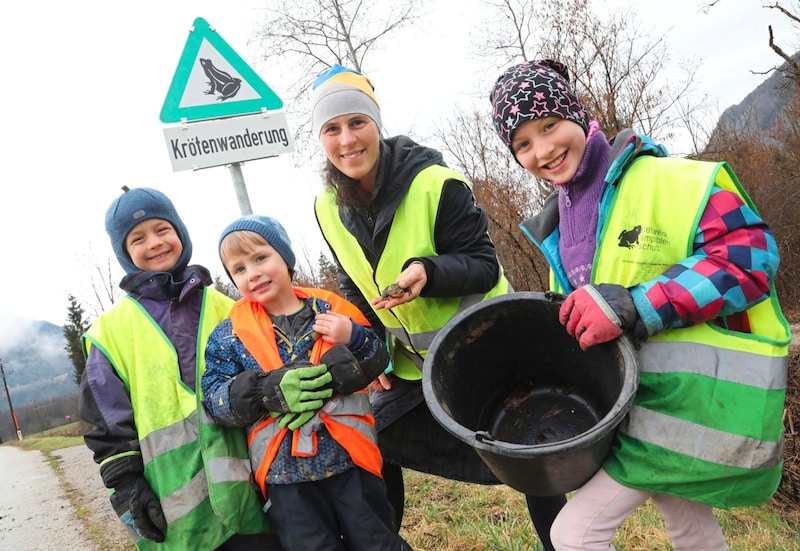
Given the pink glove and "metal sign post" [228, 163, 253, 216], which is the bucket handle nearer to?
the pink glove

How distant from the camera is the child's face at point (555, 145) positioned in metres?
1.85

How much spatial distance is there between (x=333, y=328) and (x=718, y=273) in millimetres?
1224

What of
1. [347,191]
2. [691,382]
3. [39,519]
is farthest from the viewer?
[39,519]

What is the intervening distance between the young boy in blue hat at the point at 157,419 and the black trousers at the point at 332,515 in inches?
5.6

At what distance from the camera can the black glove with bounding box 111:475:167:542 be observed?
1.87 metres

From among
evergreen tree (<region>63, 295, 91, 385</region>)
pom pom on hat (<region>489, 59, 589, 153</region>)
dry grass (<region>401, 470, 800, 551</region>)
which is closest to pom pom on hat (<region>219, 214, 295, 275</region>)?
pom pom on hat (<region>489, 59, 589, 153</region>)

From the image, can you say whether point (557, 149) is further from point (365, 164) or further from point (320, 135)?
point (320, 135)

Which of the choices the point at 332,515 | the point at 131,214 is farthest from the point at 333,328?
the point at 131,214

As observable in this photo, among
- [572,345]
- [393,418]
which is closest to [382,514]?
[393,418]

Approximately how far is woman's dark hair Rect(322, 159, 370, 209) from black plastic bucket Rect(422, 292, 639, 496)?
28.4 inches

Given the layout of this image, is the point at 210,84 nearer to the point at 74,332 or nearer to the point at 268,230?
the point at 268,230

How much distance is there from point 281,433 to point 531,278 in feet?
34.9

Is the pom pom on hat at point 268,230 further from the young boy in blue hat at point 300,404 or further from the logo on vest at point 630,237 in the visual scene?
the logo on vest at point 630,237

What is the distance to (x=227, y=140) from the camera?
309 cm
